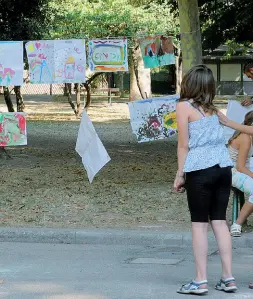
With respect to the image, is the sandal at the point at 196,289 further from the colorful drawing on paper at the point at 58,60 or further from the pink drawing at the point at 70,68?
the pink drawing at the point at 70,68

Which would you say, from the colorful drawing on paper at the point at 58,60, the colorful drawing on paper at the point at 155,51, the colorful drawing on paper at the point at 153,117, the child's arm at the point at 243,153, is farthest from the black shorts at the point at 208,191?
the colorful drawing on paper at the point at 155,51

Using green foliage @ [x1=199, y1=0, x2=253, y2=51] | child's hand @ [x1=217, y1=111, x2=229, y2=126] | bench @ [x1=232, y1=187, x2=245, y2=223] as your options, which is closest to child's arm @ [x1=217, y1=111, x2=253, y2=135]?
child's hand @ [x1=217, y1=111, x2=229, y2=126]

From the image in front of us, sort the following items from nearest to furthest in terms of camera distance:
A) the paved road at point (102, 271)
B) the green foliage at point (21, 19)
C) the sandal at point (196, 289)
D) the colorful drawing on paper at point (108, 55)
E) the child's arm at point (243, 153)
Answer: the sandal at point (196, 289)
the paved road at point (102, 271)
the child's arm at point (243, 153)
the colorful drawing on paper at point (108, 55)
the green foliage at point (21, 19)

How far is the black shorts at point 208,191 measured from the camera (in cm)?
606

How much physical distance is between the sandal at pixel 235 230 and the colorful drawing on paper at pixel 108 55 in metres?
4.35

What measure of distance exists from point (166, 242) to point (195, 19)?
6.26 metres

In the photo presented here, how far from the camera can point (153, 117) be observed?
11.6 metres

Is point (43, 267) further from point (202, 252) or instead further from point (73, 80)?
point (73, 80)

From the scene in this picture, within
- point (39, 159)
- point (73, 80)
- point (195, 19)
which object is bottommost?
point (39, 159)

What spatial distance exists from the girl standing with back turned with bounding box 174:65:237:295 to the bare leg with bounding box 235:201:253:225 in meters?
2.29

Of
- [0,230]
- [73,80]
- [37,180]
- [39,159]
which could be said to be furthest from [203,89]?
[39,159]

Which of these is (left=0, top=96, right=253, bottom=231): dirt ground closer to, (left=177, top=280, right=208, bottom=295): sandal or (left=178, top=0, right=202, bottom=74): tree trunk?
(left=178, top=0, right=202, bottom=74): tree trunk

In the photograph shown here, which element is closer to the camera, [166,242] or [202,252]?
[202,252]

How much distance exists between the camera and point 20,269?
7.25 m
